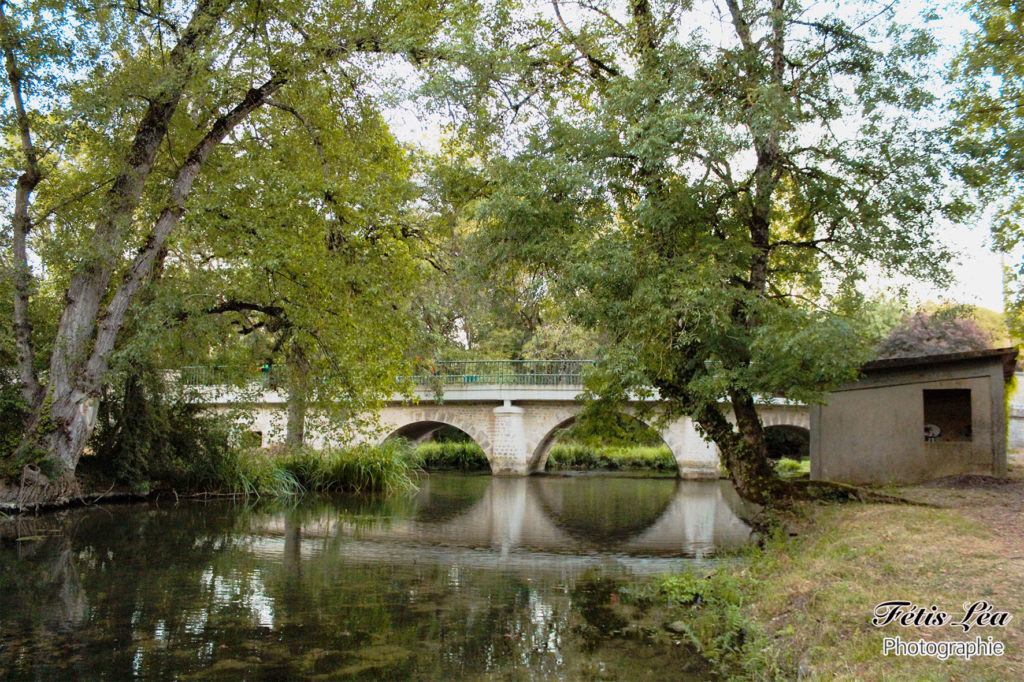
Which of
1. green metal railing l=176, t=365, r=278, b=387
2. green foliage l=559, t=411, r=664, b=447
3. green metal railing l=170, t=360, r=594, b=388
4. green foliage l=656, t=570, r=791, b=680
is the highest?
green metal railing l=170, t=360, r=594, b=388

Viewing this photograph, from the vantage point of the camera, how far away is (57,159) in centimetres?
1182

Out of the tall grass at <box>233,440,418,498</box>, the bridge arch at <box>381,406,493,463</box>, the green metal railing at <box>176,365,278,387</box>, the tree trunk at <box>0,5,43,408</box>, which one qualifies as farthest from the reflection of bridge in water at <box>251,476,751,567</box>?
the bridge arch at <box>381,406,493,463</box>

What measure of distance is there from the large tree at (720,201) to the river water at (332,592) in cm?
224

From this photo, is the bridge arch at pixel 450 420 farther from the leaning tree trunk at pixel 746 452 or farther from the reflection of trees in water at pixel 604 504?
the leaning tree trunk at pixel 746 452

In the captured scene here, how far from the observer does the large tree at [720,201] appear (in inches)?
307

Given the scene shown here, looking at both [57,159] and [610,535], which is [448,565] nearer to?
[610,535]

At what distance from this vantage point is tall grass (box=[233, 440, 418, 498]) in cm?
1566

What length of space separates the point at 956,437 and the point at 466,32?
8.72 m

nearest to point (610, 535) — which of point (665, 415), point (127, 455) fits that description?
point (665, 415)

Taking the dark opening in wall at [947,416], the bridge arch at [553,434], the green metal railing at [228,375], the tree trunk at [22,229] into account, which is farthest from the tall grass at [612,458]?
the tree trunk at [22,229]

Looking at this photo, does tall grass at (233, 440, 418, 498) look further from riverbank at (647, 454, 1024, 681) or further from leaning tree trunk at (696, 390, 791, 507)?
riverbank at (647, 454, 1024, 681)

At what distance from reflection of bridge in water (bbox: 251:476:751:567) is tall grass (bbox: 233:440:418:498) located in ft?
3.02

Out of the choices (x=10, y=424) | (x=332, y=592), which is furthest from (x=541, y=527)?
(x=10, y=424)

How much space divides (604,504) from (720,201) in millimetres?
8883
